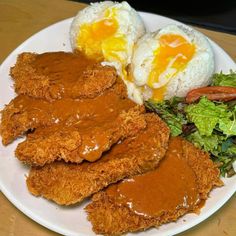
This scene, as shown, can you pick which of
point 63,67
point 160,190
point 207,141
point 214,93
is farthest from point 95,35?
point 160,190

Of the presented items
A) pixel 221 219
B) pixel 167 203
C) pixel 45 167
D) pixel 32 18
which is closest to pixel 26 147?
pixel 45 167

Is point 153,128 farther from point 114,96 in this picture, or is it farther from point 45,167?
point 45,167

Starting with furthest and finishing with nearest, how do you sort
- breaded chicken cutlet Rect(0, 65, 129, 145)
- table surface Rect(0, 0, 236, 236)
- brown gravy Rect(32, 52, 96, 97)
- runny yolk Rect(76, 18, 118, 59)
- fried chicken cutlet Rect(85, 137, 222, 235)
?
1. table surface Rect(0, 0, 236, 236)
2. runny yolk Rect(76, 18, 118, 59)
3. brown gravy Rect(32, 52, 96, 97)
4. breaded chicken cutlet Rect(0, 65, 129, 145)
5. fried chicken cutlet Rect(85, 137, 222, 235)

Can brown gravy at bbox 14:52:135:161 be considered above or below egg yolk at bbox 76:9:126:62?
below

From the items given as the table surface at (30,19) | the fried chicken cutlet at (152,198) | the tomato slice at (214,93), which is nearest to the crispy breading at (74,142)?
the fried chicken cutlet at (152,198)

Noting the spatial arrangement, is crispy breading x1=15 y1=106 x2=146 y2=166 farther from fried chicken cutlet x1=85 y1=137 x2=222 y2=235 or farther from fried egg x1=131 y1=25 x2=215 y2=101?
fried egg x1=131 y1=25 x2=215 y2=101

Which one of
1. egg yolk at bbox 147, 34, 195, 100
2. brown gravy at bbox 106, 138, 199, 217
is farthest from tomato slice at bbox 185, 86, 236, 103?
brown gravy at bbox 106, 138, 199, 217
